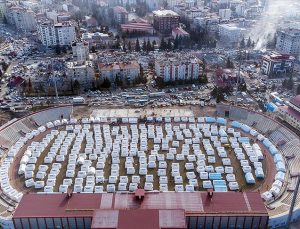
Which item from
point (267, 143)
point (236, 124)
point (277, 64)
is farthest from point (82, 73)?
point (277, 64)

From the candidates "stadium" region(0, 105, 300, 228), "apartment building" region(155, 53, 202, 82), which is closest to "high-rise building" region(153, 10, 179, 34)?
"apartment building" region(155, 53, 202, 82)

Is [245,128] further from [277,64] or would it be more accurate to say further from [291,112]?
[277,64]

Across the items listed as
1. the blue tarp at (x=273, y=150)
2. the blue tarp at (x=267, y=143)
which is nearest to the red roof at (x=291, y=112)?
the blue tarp at (x=267, y=143)

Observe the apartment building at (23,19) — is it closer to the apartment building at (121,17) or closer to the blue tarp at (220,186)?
the apartment building at (121,17)

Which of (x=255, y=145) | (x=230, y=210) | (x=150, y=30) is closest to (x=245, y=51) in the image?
(x=150, y=30)

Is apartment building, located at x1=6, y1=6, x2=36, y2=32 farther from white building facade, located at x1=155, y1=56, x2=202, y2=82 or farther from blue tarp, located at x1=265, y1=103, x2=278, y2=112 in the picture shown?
blue tarp, located at x1=265, y1=103, x2=278, y2=112

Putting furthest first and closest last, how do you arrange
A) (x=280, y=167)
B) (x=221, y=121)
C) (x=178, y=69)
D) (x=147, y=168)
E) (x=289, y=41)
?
(x=289, y=41), (x=178, y=69), (x=221, y=121), (x=147, y=168), (x=280, y=167)
